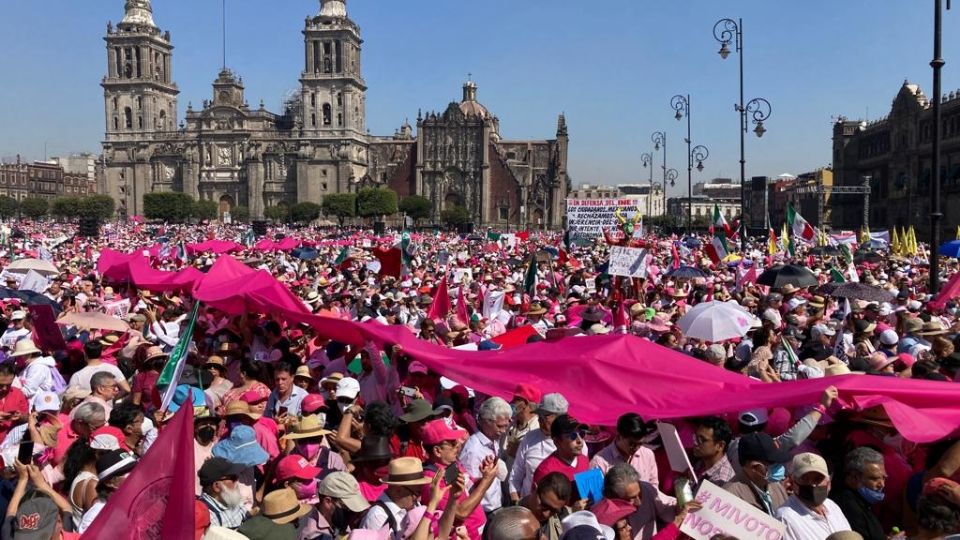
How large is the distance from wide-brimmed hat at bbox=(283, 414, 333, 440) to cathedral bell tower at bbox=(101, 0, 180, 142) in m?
112

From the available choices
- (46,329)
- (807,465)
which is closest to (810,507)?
(807,465)

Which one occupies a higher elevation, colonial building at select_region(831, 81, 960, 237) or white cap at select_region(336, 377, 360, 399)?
colonial building at select_region(831, 81, 960, 237)

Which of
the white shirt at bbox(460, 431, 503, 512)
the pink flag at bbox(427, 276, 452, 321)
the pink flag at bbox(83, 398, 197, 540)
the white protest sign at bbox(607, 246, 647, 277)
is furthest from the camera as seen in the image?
the white protest sign at bbox(607, 246, 647, 277)

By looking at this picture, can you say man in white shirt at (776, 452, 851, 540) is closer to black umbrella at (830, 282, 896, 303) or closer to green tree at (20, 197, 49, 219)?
black umbrella at (830, 282, 896, 303)

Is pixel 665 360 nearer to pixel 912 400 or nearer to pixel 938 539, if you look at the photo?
pixel 912 400

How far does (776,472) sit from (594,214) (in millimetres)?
20274

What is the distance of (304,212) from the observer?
94812mm

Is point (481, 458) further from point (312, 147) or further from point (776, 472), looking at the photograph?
point (312, 147)

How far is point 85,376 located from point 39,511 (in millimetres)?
3675

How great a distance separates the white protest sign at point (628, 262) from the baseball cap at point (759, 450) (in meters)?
10.6

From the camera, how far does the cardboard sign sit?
880 cm

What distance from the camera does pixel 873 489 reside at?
4.30 m

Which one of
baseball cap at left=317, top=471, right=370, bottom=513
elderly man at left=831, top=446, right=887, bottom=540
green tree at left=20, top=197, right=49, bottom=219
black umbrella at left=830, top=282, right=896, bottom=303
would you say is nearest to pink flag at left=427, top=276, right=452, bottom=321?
black umbrella at left=830, top=282, right=896, bottom=303

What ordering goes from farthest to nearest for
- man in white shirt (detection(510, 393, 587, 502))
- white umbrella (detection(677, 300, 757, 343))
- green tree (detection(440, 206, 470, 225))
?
green tree (detection(440, 206, 470, 225)) < white umbrella (detection(677, 300, 757, 343)) < man in white shirt (detection(510, 393, 587, 502))
